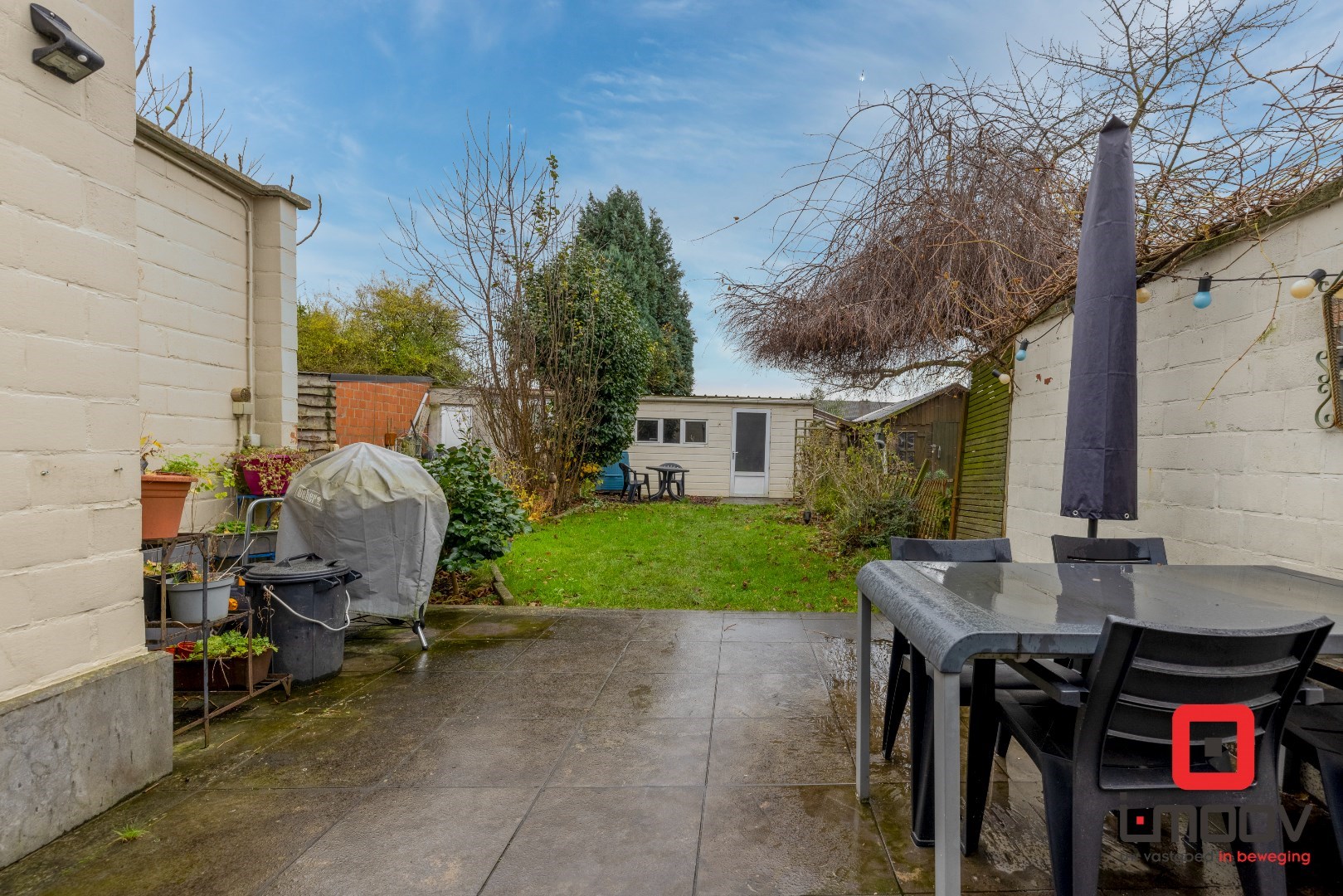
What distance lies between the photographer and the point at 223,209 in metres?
4.99

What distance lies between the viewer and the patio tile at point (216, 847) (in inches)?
80.4

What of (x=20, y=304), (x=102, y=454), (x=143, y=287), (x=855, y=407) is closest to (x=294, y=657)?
(x=102, y=454)

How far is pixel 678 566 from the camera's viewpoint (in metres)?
7.64

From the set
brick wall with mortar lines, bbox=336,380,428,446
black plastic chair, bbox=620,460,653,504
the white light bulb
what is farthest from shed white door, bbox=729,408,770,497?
the white light bulb

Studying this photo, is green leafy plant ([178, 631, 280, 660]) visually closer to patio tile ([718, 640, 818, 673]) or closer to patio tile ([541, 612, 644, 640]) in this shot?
patio tile ([541, 612, 644, 640])

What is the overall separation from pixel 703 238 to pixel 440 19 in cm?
663

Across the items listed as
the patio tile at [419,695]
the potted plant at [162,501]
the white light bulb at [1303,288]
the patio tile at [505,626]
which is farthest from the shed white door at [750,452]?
the white light bulb at [1303,288]

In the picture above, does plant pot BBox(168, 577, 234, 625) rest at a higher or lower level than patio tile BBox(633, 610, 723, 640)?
higher

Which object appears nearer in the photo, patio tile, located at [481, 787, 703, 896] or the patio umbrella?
patio tile, located at [481, 787, 703, 896]

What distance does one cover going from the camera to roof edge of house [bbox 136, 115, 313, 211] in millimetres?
4234

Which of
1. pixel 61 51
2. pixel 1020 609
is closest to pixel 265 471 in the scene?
pixel 61 51

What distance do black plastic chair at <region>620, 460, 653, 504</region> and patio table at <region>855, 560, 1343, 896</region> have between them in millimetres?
11696

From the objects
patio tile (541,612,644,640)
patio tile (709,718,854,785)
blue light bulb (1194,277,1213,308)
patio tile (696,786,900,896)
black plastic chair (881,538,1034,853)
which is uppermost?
blue light bulb (1194,277,1213,308)

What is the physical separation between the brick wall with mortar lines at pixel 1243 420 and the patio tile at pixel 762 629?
2.05 meters
